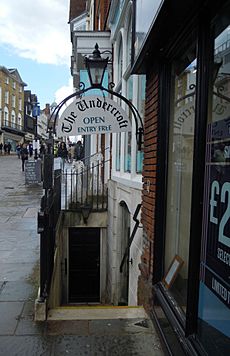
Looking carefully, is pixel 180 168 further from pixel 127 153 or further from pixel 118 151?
pixel 118 151

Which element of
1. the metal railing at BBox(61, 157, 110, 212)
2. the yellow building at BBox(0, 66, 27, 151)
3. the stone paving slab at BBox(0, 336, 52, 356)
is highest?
the yellow building at BBox(0, 66, 27, 151)

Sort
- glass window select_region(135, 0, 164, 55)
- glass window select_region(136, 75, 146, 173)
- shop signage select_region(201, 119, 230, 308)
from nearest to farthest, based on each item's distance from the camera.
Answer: shop signage select_region(201, 119, 230, 308) → glass window select_region(135, 0, 164, 55) → glass window select_region(136, 75, 146, 173)

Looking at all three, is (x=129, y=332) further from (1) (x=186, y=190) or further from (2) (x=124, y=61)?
(2) (x=124, y=61)

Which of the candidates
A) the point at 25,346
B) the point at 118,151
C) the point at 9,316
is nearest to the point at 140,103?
the point at 118,151

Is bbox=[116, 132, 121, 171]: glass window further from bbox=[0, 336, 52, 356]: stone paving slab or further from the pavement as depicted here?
bbox=[0, 336, 52, 356]: stone paving slab

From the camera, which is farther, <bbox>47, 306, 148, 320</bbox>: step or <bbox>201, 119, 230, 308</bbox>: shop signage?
<bbox>47, 306, 148, 320</bbox>: step

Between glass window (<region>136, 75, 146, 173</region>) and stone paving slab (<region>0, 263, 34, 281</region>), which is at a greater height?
Answer: glass window (<region>136, 75, 146, 173</region>)

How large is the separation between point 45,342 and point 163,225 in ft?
5.02

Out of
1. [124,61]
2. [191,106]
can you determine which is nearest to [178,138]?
[191,106]

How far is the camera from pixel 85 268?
9641mm

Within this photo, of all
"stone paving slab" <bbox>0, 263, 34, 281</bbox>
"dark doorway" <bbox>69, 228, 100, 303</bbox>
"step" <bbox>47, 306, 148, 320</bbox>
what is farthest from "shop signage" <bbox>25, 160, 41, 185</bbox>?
"step" <bbox>47, 306, 148, 320</bbox>

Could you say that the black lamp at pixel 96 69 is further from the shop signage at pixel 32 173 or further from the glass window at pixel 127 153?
the shop signage at pixel 32 173

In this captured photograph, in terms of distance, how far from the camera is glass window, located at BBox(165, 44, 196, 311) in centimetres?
294

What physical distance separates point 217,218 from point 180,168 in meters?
1.00
